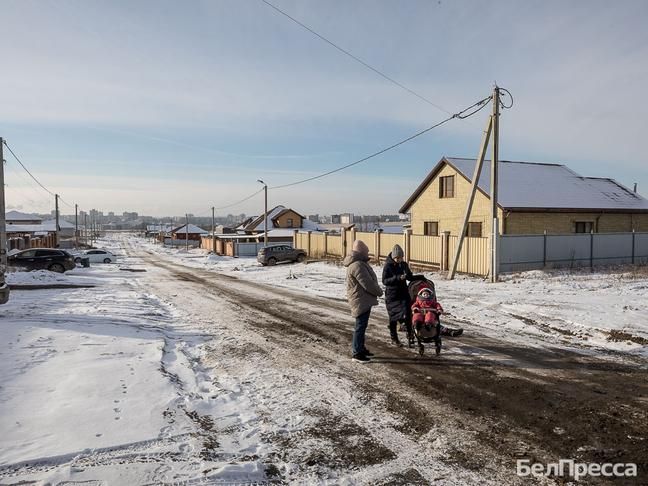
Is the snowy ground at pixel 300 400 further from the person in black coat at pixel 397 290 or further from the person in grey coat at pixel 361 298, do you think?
the person in black coat at pixel 397 290

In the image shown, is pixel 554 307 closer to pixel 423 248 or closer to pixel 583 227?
pixel 423 248

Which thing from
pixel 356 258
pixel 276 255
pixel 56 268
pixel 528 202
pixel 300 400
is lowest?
pixel 56 268

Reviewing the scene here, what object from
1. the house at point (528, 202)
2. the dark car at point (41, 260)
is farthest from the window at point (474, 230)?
the dark car at point (41, 260)

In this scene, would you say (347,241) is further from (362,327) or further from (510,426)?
(510,426)

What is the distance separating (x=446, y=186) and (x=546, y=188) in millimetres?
5639

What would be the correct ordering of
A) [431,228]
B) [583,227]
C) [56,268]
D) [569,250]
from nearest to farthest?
[569,250], [56,268], [583,227], [431,228]

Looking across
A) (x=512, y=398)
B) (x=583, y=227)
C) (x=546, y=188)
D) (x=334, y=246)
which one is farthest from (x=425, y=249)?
(x=512, y=398)

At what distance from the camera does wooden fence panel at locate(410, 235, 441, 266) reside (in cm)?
2081

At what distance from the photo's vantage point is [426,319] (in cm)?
670

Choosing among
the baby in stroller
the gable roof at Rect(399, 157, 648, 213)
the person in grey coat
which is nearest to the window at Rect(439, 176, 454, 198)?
the gable roof at Rect(399, 157, 648, 213)

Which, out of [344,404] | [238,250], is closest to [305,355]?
[344,404]

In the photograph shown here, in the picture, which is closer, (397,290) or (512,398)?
(512,398)

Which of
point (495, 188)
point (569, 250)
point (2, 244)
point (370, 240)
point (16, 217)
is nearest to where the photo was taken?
point (2, 244)

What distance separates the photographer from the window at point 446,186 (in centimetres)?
2583
